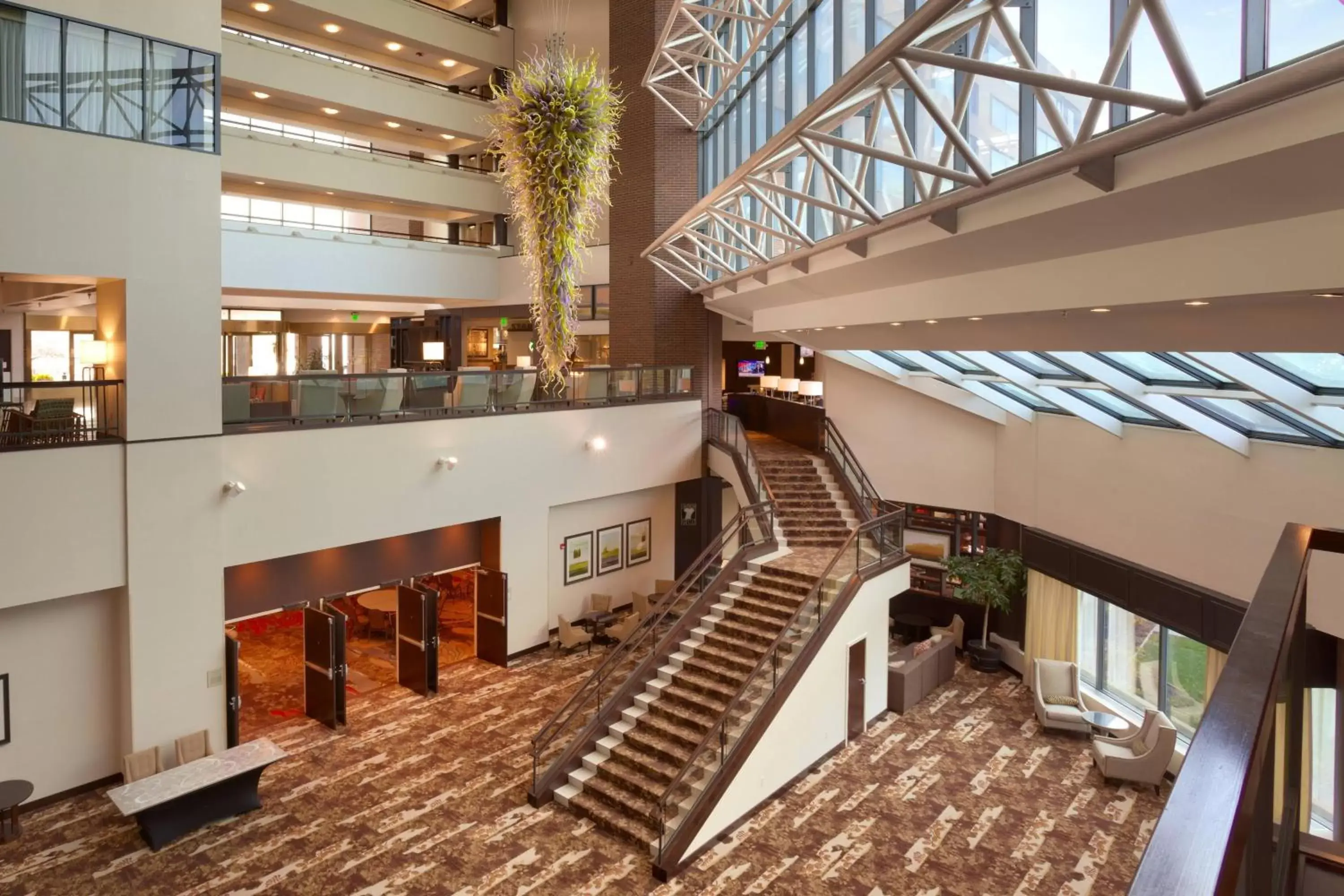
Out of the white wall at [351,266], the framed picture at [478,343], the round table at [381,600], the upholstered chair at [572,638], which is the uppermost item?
the white wall at [351,266]

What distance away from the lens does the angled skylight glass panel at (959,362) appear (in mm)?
15695

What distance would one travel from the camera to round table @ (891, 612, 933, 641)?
728 inches

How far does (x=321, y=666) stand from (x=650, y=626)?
4968 mm

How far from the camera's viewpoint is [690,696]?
484 inches

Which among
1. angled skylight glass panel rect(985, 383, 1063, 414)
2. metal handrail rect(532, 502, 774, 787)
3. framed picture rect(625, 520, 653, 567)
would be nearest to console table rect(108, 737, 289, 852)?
metal handrail rect(532, 502, 774, 787)

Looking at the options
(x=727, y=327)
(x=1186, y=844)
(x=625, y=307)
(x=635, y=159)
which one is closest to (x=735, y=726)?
(x=1186, y=844)

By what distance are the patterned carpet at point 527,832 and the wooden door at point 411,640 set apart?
0.60 metres

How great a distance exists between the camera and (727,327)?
1061 inches

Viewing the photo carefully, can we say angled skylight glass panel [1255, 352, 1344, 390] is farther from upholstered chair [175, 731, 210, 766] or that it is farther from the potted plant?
upholstered chair [175, 731, 210, 766]

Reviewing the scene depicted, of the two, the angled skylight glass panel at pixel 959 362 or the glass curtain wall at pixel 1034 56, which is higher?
the glass curtain wall at pixel 1034 56

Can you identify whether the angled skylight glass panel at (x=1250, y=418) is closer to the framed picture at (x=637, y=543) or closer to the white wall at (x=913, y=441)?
the white wall at (x=913, y=441)

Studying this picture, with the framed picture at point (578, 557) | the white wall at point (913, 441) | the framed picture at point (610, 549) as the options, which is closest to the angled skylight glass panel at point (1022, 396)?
the white wall at point (913, 441)

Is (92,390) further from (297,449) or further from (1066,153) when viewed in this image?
(1066,153)

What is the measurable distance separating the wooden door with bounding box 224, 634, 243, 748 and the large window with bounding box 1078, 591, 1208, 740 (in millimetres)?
13497
